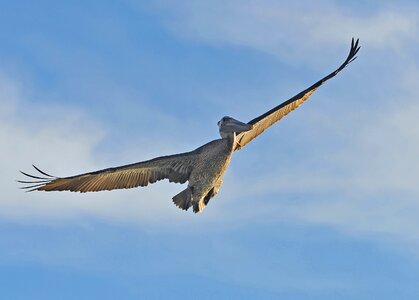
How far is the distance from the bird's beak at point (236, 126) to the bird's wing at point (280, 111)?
4.58ft

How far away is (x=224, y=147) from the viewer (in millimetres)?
21688

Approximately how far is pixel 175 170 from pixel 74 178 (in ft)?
8.18

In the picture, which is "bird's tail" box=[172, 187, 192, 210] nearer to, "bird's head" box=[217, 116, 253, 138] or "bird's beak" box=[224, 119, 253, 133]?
"bird's head" box=[217, 116, 253, 138]

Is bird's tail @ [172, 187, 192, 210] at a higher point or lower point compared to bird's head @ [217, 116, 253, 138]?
lower

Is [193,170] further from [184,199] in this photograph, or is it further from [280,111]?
[280,111]

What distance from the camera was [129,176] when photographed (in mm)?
23375

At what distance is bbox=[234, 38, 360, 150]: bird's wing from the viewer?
23500 millimetres

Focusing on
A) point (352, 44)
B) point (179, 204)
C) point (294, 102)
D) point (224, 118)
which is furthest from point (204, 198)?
point (352, 44)

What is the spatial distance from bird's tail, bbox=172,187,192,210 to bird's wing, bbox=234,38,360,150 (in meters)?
1.89

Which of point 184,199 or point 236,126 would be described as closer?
point 236,126

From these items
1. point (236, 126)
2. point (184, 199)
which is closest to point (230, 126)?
point (236, 126)

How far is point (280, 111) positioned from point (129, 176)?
171 inches

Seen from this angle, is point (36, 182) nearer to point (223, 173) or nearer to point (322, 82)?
point (223, 173)

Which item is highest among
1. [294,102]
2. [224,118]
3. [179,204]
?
[294,102]
